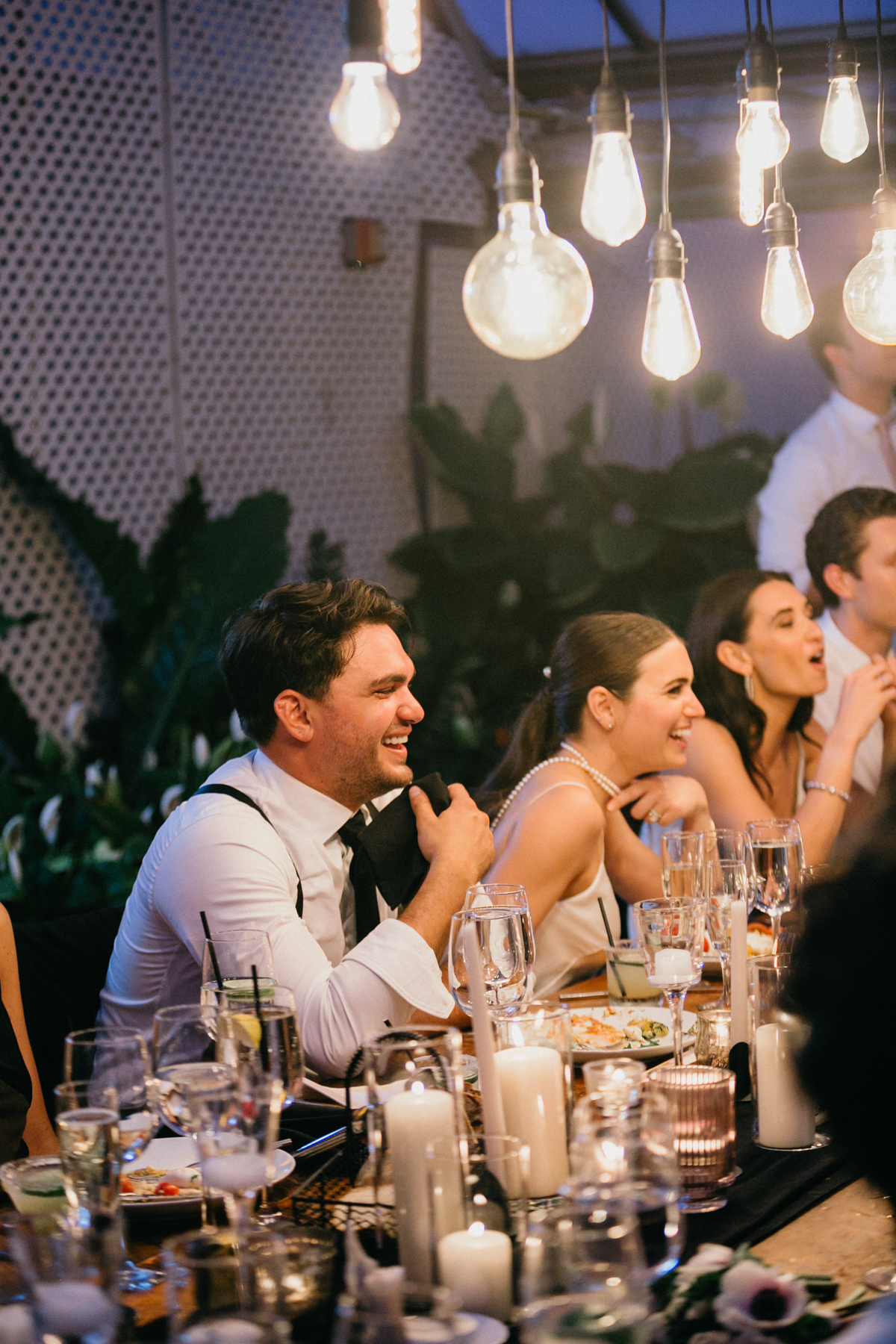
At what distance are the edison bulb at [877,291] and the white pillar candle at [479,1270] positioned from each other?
1.65 meters

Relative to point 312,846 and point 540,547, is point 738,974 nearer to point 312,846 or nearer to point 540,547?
point 312,846

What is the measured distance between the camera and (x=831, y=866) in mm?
962

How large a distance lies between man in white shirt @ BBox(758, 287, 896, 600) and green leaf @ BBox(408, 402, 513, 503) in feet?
3.97

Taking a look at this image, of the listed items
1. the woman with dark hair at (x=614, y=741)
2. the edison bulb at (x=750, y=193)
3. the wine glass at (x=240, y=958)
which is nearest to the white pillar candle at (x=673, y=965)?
the wine glass at (x=240, y=958)

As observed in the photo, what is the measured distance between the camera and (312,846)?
2.25 meters

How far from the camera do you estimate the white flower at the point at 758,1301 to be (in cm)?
108

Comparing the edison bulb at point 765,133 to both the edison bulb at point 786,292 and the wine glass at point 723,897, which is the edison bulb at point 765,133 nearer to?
the edison bulb at point 786,292

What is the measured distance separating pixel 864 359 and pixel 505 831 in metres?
4.11

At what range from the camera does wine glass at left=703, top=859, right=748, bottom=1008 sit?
1872mm

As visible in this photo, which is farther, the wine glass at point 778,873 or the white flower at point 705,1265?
the wine glass at point 778,873

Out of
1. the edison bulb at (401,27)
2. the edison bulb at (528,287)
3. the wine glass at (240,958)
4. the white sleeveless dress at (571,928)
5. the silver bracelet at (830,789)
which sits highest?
the edison bulb at (401,27)

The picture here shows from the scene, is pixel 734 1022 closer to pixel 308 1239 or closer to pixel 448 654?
pixel 308 1239

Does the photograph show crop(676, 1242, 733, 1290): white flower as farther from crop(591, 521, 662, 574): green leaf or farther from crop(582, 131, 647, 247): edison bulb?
crop(591, 521, 662, 574): green leaf

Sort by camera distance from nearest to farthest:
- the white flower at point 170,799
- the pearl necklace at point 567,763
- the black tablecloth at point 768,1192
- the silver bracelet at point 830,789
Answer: the black tablecloth at point 768,1192
the pearl necklace at point 567,763
the silver bracelet at point 830,789
the white flower at point 170,799
